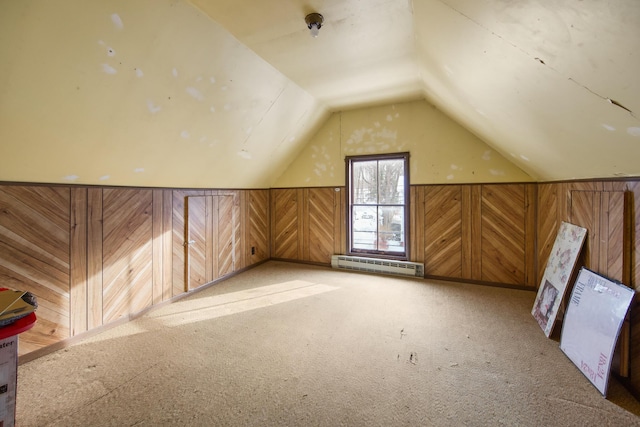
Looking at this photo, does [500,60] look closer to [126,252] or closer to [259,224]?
[126,252]

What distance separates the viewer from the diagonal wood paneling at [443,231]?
4008 millimetres

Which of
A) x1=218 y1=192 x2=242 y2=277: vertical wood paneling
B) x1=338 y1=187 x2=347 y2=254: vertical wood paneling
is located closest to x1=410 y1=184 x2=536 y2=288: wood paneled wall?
x1=338 y1=187 x2=347 y2=254: vertical wood paneling

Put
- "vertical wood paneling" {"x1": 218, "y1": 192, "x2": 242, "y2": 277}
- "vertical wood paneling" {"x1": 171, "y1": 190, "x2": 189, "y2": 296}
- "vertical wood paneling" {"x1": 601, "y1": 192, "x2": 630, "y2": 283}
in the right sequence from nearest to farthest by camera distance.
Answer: "vertical wood paneling" {"x1": 601, "y1": 192, "x2": 630, "y2": 283} < "vertical wood paneling" {"x1": 171, "y1": 190, "x2": 189, "y2": 296} < "vertical wood paneling" {"x1": 218, "y1": 192, "x2": 242, "y2": 277}

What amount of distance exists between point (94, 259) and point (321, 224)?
3240 mm

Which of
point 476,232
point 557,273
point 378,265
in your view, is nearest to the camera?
point 557,273

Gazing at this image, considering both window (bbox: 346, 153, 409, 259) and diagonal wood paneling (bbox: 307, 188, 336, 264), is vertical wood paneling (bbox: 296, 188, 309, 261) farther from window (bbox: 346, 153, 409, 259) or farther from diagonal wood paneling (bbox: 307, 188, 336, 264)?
window (bbox: 346, 153, 409, 259)

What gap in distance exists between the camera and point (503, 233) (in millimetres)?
3754

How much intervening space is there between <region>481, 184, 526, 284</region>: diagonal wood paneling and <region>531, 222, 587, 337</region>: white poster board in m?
0.64

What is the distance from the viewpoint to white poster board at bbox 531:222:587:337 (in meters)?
2.52

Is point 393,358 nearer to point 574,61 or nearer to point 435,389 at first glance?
point 435,389

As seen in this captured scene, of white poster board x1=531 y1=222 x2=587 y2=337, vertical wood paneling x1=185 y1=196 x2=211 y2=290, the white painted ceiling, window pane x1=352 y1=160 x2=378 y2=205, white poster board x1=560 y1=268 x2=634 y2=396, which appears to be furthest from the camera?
window pane x1=352 y1=160 x2=378 y2=205

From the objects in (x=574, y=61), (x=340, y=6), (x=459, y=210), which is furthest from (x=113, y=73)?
(x=459, y=210)

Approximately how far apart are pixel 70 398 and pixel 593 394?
3.50m

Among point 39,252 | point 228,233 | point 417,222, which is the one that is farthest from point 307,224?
point 39,252
